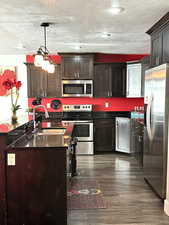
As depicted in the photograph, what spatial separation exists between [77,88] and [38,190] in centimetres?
367

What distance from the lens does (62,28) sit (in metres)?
3.51

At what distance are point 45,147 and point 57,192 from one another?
0.50 m

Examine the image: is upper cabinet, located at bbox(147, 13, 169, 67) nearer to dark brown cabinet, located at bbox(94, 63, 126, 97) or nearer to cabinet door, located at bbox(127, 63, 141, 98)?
cabinet door, located at bbox(127, 63, 141, 98)

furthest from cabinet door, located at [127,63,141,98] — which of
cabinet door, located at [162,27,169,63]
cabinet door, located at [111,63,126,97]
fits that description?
cabinet door, located at [162,27,169,63]

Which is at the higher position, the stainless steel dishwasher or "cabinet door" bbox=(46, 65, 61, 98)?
"cabinet door" bbox=(46, 65, 61, 98)

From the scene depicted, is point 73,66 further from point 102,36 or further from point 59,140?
point 59,140

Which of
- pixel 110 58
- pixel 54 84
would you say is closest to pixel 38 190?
pixel 54 84

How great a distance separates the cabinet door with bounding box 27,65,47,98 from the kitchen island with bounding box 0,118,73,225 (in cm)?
355

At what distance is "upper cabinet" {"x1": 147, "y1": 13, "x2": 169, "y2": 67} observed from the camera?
304 centimetres

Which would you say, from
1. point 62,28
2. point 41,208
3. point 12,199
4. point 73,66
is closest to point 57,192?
point 41,208

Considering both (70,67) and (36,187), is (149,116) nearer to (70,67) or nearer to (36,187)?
(36,187)

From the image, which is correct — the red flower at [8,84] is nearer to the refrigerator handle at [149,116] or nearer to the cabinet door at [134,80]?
the refrigerator handle at [149,116]

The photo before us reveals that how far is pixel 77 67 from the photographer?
18.7ft

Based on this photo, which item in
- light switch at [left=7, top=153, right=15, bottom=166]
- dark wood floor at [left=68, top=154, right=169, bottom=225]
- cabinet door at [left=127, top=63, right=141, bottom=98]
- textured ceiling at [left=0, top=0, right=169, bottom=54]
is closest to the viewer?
light switch at [left=7, top=153, right=15, bottom=166]
